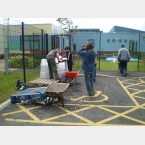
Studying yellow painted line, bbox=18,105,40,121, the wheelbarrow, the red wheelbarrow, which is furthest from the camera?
the red wheelbarrow

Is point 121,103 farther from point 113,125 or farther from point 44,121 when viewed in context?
point 44,121

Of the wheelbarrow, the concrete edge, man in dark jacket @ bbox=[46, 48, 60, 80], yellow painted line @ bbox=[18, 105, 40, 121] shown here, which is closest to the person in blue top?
the wheelbarrow

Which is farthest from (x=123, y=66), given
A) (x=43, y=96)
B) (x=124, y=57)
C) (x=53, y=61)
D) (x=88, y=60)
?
(x=43, y=96)

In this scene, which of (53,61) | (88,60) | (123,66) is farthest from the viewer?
(123,66)

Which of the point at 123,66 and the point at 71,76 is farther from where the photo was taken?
the point at 123,66

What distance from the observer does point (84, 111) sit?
6969 mm

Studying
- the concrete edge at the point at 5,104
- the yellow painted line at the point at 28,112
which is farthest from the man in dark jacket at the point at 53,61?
the yellow painted line at the point at 28,112

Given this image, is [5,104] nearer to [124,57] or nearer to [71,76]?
[71,76]

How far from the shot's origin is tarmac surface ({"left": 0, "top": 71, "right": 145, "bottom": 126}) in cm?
602

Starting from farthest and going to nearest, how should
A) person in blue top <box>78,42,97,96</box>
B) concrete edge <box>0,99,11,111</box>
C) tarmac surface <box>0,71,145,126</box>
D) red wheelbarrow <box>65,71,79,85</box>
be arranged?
red wheelbarrow <box>65,71,79,85</box>
person in blue top <box>78,42,97,96</box>
concrete edge <box>0,99,11,111</box>
tarmac surface <box>0,71,145,126</box>

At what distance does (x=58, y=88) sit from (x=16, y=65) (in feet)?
33.5

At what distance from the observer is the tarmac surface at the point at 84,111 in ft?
19.7

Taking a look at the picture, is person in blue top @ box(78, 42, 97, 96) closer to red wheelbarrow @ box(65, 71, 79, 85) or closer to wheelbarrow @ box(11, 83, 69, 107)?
wheelbarrow @ box(11, 83, 69, 107)

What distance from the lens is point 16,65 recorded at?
17250 millimetres
